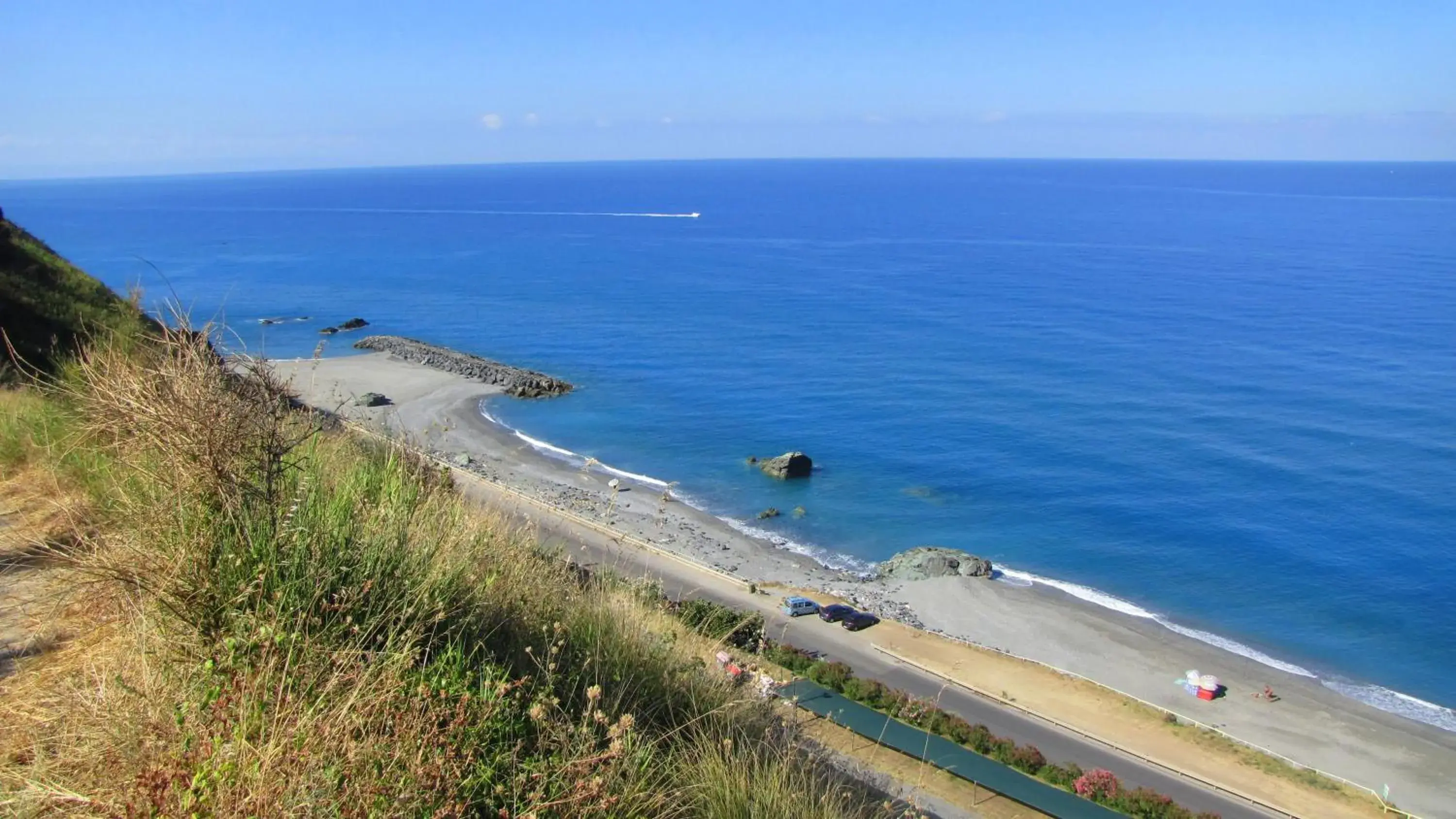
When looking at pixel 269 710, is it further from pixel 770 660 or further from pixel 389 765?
pixel 770 660

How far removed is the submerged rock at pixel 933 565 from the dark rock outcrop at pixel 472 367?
89.9 feet

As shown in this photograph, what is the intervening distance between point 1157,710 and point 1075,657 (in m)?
3.44

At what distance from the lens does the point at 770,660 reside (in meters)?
18.3

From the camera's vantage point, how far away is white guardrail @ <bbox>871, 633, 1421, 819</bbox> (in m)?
20.2

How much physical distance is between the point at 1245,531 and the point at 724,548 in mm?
19749

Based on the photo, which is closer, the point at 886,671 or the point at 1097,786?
the point at 1097,786

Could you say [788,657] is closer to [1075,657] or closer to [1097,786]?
[1097,786]

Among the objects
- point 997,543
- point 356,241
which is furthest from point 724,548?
point 356,241

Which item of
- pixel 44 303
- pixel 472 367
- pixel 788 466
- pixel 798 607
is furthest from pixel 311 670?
pixel 472 367

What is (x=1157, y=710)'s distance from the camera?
962 inches

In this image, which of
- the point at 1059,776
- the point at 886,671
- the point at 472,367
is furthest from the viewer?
the point at 472,367

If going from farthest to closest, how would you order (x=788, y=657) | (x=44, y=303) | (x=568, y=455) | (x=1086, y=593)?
(x=568, y=455), (x=1086, y=593), (x=44, y=303), (x=788, y=657)

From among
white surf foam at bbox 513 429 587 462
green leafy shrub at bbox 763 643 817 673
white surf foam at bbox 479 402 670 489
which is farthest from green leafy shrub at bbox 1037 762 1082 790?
white surf foam at bbox 513 429 587 462

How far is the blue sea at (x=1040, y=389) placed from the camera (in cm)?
3325
